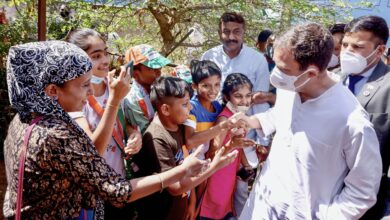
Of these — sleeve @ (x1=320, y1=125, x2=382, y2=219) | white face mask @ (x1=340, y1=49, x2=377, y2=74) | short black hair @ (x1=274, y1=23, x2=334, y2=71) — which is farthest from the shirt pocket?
white face mask @ (x1=340, y1=49, x2=377, y2=74)

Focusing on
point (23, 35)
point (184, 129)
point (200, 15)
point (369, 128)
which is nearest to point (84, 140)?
point (184, 129)

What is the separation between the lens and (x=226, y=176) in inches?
124

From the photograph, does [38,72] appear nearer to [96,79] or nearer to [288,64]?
[96,79]

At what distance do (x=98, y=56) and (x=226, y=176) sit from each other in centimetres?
142

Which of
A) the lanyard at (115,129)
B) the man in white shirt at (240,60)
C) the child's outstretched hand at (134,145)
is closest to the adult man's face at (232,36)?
the man in white shirt at (240,60)

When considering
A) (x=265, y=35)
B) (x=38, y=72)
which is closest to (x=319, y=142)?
(x=38, y=72)

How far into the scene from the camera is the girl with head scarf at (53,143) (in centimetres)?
155

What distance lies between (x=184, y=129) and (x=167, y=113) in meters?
0.23

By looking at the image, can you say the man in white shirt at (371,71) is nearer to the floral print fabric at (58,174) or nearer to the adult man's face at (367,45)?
the adult man's face at (367,45)

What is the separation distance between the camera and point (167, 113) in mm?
2549

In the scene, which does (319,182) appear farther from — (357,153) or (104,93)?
(104,93)

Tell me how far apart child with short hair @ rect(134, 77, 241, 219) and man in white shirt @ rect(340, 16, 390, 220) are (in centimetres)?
88

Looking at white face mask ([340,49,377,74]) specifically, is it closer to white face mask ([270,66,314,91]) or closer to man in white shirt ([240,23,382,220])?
→ man in white shirt ([240,23,382,220])

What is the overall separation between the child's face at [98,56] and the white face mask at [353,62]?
5.27ft
